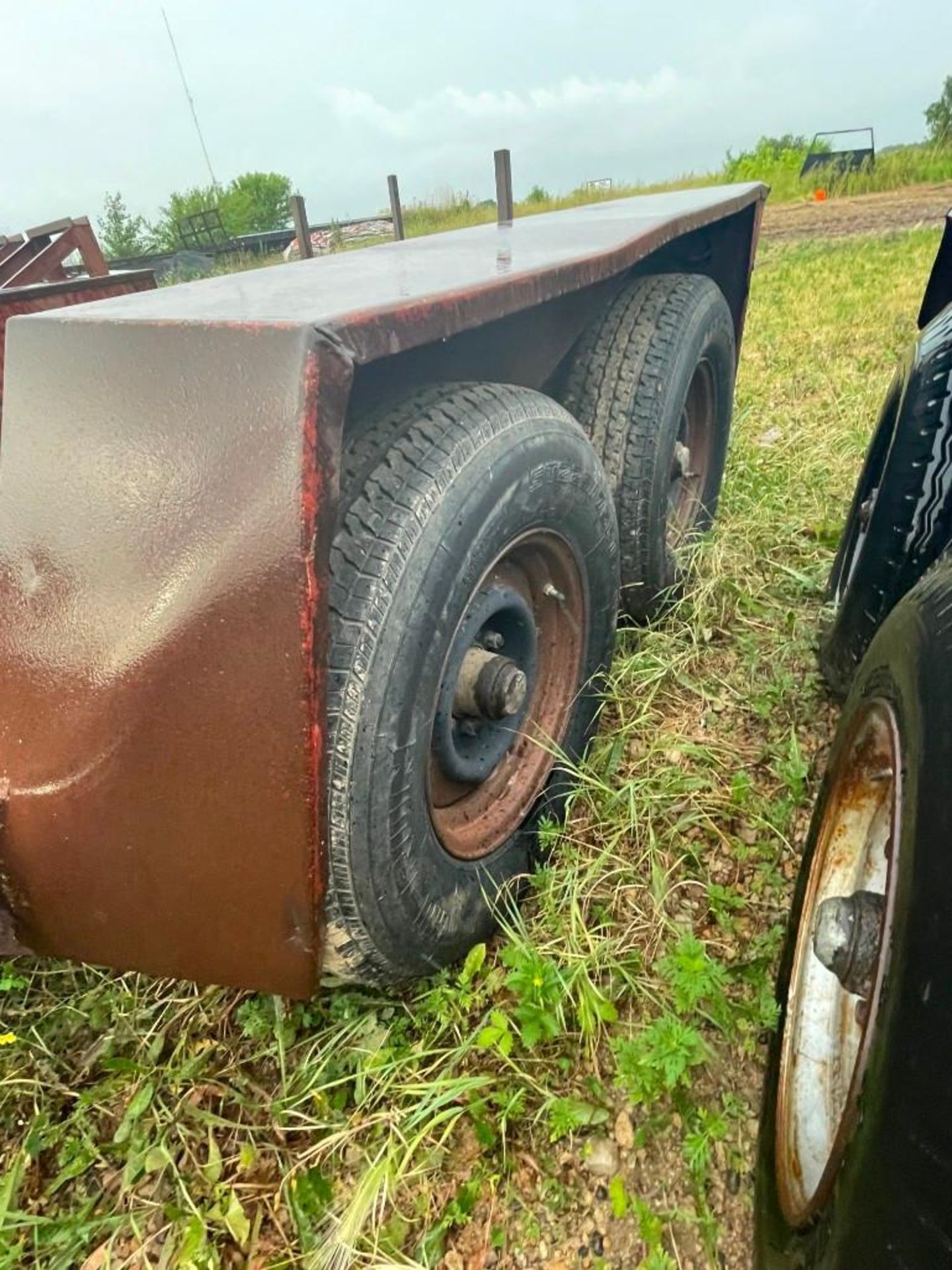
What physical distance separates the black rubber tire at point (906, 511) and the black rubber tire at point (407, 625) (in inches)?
26.6

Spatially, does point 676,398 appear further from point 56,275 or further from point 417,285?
point 56,275

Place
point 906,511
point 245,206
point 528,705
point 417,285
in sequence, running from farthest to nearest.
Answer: point 245,206 < point 528,705 < point 906,511 < point 417,285

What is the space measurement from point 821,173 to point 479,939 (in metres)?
21.3

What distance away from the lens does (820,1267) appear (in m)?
0.82

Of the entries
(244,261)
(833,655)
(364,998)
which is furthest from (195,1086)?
(244,261)

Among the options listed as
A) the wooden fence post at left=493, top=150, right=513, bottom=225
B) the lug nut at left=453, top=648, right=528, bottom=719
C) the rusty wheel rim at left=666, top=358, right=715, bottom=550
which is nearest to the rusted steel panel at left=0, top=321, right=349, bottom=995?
the lug nut at left=453, top=648, right=528, bottom=719

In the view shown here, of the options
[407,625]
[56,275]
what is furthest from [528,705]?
[56,275]

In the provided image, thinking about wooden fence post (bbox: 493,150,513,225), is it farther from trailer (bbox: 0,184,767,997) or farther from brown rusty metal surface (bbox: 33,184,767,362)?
trailer (bbox: 0,184,767,997)

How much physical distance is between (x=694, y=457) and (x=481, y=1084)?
225 centimetres

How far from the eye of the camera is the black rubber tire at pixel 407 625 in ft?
3.74

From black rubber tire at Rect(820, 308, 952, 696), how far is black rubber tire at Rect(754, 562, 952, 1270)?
0.73 m

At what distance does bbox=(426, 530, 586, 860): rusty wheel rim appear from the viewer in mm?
1570

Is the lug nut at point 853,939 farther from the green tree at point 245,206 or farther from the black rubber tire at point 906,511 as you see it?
the green tree at point 245,206

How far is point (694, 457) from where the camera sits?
3020 millimetres
